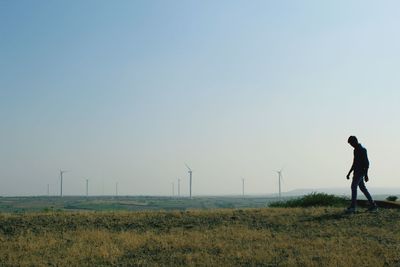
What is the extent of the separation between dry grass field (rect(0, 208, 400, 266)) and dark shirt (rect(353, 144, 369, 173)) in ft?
5.44

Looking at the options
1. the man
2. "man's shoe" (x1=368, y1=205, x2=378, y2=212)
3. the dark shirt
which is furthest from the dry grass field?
the dark shirt

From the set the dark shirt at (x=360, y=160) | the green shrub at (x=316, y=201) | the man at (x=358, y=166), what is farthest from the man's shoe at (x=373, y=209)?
the green shrub at (x=316, y=201)

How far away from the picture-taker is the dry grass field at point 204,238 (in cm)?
1185

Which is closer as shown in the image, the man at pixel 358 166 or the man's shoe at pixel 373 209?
the man at pixel 358 166

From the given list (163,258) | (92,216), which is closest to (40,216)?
(92,216)

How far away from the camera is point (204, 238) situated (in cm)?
1440

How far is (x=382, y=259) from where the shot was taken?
1143 cm

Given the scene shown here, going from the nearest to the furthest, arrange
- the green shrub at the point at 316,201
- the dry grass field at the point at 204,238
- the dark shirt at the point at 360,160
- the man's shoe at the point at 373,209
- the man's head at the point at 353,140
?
the dry grass field at the point at 204,238
the dark shirt at the point at 360,160
the man's head at the point at 353,140
the man's shoe at the point at 373,209
the green shrub at the point at 316,201

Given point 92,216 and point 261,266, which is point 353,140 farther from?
point 92,216

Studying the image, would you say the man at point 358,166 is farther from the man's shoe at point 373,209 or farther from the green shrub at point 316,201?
the green shrub at point 316,201

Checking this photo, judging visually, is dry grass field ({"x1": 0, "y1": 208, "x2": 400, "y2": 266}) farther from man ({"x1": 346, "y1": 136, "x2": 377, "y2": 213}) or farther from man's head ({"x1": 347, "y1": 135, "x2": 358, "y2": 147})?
man's head ({"x1": 347, "y1": 135, "x2": 358, "y2": 147})

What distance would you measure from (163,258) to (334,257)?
12.9ft

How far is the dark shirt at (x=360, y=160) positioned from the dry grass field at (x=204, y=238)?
1657mm

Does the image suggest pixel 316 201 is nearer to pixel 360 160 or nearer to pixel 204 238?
pixel 360 160
